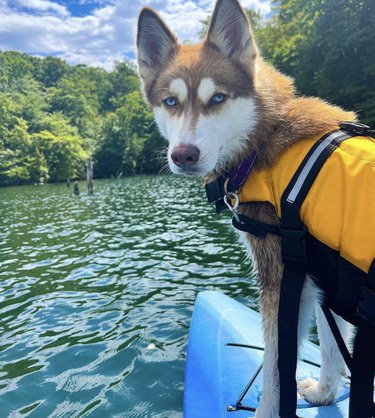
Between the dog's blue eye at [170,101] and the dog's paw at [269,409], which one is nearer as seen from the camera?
the dog's paw at [269,409]

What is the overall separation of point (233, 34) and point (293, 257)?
→ 178 centimetres

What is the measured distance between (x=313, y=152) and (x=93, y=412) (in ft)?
13.2

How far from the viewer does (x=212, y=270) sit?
946 cm

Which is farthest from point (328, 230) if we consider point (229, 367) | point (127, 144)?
point (127, 144)

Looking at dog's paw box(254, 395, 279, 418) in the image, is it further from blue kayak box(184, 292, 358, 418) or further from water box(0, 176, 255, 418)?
water box(0, 176, 255, 418)

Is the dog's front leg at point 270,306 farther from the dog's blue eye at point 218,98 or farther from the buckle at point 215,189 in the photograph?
the dog's blue eye at point 218,98

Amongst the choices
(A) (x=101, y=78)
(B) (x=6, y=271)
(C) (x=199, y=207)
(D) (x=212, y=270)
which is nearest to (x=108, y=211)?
(C) (x=199, y=207)

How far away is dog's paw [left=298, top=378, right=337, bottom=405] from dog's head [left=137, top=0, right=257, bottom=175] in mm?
2250

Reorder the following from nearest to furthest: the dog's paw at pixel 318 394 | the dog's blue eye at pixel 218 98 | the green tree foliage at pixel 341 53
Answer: the dog's blue eye at pixel 218 98, the dog's paw at pixel 318 394, the green tree foliage at pixel 341 53

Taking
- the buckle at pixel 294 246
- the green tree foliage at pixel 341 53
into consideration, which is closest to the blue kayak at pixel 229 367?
the buckle at pixel 294 246

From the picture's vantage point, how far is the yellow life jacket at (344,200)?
6.94ft

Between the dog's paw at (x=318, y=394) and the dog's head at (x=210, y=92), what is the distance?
2250 mm

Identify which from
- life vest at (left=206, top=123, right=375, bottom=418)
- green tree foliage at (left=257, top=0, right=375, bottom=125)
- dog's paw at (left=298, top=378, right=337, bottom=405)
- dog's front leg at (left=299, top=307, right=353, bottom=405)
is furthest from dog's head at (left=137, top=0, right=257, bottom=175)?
green tree foliage at (left=257, top=0, right=375, bottom=125)

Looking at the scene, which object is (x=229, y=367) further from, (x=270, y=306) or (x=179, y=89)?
(x=179, y=89)
